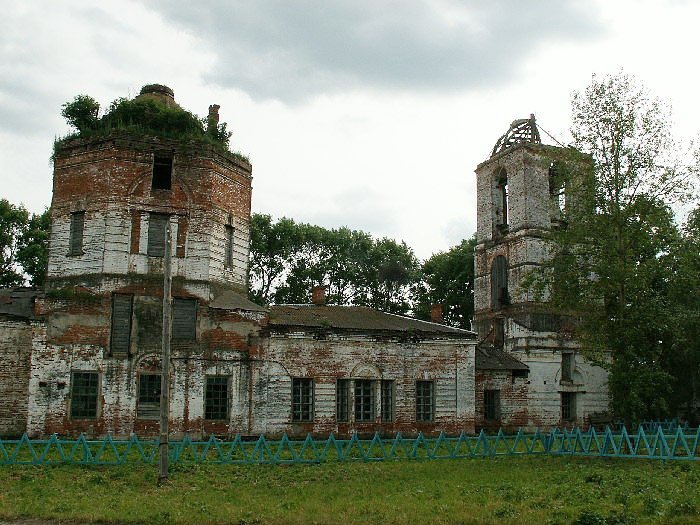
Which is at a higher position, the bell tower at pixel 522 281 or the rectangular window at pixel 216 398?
the bell tower at pixel 522 281

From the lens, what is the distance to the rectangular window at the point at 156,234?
26.5 m

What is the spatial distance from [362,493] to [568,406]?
929 inches

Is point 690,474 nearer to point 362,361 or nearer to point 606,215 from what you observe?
point 606,215

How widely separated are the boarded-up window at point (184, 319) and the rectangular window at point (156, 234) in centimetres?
200

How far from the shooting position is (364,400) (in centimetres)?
2802

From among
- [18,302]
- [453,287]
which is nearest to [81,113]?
[18,302]

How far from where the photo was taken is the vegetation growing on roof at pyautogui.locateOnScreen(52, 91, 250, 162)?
27781 mm

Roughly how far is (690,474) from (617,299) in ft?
29.2

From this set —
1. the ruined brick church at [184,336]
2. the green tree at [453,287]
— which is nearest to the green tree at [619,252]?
the ruined brick church at [184,336]

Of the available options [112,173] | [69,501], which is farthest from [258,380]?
[69,501]

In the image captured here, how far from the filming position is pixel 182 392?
25422 mm

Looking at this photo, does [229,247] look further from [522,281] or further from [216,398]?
[522,281]

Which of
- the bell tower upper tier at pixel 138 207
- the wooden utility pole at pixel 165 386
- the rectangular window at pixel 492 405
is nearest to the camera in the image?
the wooden utility pole at pixel 165 386

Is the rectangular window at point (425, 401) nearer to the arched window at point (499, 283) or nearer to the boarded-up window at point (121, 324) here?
the arched window at point (499, 283)
